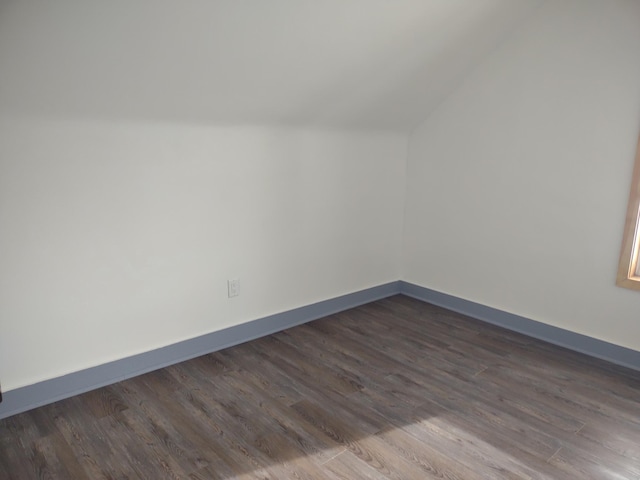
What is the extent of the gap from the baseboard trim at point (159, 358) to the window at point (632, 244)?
5.55 ft

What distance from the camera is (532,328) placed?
10.1 ft

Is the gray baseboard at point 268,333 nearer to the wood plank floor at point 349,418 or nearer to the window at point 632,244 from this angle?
the wood plank floor at point 349,418

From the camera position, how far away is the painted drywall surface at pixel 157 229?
2086 mm

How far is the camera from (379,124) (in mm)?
3311

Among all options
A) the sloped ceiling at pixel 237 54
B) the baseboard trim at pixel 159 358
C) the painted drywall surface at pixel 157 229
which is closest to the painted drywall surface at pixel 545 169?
the sloped ceiling at pixel 237 54

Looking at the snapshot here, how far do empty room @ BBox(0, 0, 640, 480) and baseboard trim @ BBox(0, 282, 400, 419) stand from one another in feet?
0.04

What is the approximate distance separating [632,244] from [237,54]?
232 centimetres

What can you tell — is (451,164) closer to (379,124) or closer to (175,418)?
(379,124)

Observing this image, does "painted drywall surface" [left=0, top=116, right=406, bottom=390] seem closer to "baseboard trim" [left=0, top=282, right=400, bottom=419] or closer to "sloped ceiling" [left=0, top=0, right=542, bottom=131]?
"baseboard trim" [left=0, top=282, right=400, bottom=419]

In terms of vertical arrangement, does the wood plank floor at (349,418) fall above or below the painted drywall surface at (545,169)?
below

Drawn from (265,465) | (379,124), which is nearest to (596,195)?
(379,124)

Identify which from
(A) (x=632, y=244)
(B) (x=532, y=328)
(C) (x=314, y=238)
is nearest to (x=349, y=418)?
(C) (x=314, y=238)

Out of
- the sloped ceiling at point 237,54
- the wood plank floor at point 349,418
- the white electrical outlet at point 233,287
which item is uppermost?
the sloped ceiling at point 237,54

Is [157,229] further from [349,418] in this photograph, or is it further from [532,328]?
[532,328]
